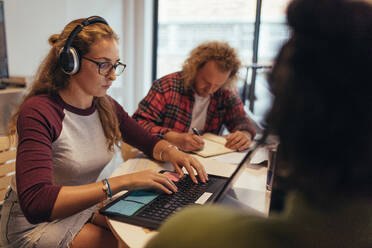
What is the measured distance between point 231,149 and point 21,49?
5.78ft

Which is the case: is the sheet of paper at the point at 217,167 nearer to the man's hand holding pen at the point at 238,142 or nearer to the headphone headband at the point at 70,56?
the man's hand holding pen at the point at 238,142

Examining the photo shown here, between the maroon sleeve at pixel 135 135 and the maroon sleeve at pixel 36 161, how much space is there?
378 mm

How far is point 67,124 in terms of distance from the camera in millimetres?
1087

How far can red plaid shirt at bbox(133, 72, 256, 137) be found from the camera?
5.60ft

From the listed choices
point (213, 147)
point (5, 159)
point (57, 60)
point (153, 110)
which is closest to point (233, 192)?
point (213, 147)

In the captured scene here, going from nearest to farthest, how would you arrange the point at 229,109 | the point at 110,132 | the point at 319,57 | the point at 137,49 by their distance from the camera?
the point at 319,57, the point at 110,132, the point at 229,109, the point at 137,49

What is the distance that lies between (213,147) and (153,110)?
414mm


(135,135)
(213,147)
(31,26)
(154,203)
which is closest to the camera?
(154,203)

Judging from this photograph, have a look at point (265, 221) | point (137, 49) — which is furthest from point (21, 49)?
point (265, 221)

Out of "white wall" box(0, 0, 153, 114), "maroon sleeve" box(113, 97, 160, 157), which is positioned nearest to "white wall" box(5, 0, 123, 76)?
"white wall" box(0, 0, 153, 114)

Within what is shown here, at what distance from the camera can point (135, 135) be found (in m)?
1.38

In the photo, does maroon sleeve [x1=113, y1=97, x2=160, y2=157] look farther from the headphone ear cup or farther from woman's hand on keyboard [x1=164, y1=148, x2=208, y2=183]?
the headphone ear cup

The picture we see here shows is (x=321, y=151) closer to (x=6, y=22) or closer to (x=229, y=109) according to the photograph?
(x=229, y=109)

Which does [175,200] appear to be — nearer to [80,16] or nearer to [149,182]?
[149,182]
